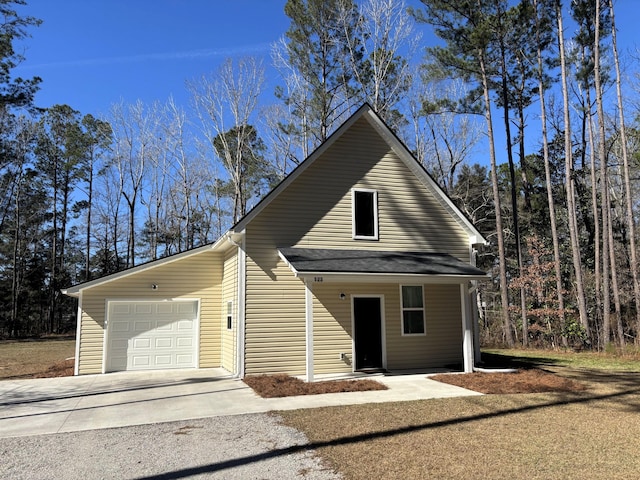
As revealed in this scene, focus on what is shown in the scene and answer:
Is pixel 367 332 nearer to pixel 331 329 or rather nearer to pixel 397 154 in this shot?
pixel 331 329

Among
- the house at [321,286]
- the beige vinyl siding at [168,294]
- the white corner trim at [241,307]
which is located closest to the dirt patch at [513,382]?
the house at [321,286]

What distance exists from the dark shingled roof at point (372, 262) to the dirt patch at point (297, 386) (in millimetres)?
2383

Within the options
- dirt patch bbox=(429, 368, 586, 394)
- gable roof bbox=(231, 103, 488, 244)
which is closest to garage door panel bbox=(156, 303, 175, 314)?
gable roof bbox=(231, 103, 488, 244)

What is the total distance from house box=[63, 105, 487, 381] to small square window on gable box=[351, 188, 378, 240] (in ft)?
0.10

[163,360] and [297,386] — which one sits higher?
[163,360]

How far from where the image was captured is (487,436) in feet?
18.8

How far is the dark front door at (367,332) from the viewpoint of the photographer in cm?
1175

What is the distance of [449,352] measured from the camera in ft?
41.1

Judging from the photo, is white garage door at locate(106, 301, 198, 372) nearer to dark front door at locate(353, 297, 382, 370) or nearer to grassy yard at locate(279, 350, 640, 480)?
dark front door at locate(353, 297, 382, 370)

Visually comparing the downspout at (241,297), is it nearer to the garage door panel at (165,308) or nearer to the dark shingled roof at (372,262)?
the dark shingled roof at (372,262)

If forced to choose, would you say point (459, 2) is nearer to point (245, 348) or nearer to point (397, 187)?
point (397, 187)

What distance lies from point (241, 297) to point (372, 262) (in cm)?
326

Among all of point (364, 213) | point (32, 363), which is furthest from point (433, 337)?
point (32, 363)

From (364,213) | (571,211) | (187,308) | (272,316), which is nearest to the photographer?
(272,316)
